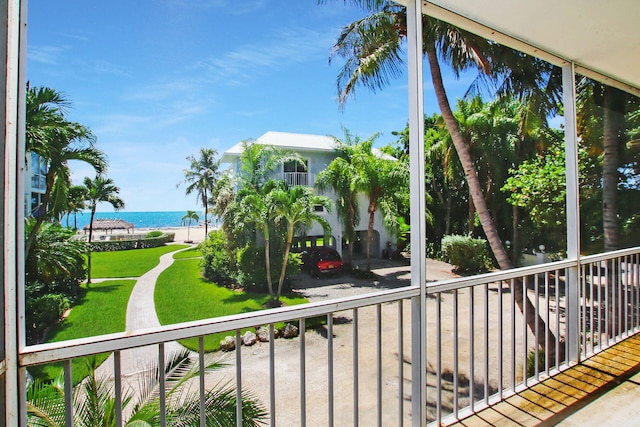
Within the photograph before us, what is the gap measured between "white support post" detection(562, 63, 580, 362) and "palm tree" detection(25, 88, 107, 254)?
9.67 feet

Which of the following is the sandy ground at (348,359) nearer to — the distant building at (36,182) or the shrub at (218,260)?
the shrub at (218,260)

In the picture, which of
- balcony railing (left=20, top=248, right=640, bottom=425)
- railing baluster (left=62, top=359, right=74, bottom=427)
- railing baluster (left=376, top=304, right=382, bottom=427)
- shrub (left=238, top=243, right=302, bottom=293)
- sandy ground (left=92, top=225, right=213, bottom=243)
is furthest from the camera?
shrub (left=238, top=243, right=302, bottom=293)

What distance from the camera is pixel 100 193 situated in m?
2.13

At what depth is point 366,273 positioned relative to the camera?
3398 millimetres

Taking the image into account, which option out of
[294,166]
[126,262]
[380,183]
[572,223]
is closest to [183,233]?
[126,262]

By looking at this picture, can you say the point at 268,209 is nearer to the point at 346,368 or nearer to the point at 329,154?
the point at 329,154

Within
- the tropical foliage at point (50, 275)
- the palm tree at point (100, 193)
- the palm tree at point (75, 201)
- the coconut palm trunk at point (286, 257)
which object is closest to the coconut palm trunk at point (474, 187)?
the coconut palm trunk at point (286, 257)

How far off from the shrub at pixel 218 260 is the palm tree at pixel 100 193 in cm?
129

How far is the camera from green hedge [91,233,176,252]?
8.77ft

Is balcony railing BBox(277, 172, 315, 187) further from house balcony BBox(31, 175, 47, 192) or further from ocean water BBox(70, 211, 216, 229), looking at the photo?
house balcony BBox(31, 175, 47, 192)

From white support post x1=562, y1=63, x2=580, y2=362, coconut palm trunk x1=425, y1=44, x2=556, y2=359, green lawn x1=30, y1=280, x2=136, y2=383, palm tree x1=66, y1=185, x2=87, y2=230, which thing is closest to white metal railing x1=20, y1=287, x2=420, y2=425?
palm tree x1=66, y1=185, x2=87, y2=230

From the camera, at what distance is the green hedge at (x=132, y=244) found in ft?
8.77

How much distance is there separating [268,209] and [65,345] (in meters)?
3.03

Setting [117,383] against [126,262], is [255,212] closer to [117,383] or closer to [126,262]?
[126,262]
